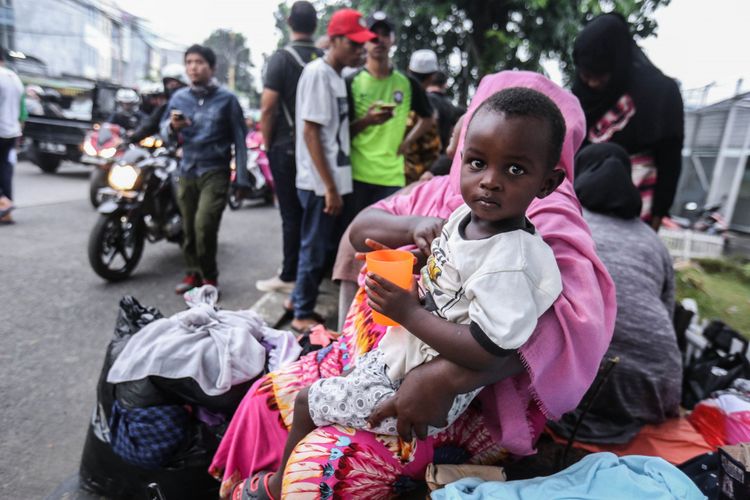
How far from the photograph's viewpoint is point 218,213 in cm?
396

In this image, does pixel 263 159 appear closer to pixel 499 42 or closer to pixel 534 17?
pixel 499 42

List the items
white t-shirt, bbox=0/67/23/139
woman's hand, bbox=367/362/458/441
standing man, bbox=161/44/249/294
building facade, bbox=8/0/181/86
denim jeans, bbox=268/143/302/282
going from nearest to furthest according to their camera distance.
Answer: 1. woman's hand, bbox=367/362/458/441
2. denim jeans, bbox=268/143/302/282
3. standing man, bbox=161/44/249/294
4. white t-shirt, bbox=0/67/23/139
5. building facade, bbox=8/0/181/86

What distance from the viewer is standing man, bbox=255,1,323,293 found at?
3557mm

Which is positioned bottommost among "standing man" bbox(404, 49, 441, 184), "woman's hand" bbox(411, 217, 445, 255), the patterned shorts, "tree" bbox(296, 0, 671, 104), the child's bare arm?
the patterned shorts

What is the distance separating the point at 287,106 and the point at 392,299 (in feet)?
9.13

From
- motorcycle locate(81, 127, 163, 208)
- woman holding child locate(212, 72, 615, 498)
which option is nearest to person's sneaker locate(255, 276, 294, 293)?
woman holding child locate(212, 72, 615, 498)

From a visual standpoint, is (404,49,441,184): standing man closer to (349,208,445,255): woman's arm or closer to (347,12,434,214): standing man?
(347,12,434,214): standing man

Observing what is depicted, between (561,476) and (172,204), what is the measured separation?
449 centimetres

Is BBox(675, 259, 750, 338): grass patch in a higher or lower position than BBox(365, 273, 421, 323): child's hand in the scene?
lower

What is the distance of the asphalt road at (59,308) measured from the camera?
220 centimetres

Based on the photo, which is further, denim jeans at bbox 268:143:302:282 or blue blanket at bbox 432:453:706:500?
denim jeans at bbox 268:143:302:282

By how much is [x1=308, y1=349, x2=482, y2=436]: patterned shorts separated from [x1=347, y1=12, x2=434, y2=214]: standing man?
2.28 m

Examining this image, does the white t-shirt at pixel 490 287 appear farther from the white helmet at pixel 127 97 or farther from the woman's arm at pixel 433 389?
the white helmet at pixel 127 97

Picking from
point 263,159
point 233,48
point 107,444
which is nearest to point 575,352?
point 107,444
